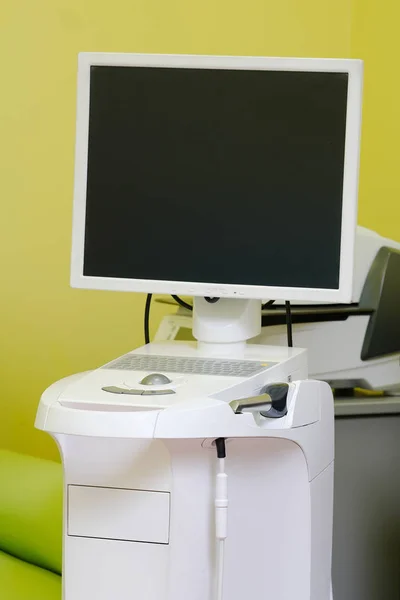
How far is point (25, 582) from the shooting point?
1574mm

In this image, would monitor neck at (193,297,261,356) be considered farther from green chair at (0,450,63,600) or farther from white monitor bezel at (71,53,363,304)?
green chair at (0,450,63,600)

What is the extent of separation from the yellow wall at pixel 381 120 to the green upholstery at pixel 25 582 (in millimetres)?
1191

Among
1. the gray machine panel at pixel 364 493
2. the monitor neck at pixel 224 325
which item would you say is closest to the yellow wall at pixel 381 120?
the gray machine panel at pixel 364 493

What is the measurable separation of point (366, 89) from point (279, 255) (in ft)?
4.24

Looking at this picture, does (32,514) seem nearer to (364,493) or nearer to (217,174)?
(364,493)

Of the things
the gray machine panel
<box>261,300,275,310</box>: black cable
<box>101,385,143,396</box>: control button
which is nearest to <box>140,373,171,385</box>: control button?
<box>101,385,143,396</box>: control button

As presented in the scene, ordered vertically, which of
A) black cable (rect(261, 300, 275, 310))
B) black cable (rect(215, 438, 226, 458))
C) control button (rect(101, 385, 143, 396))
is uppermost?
black cable (rect(261, 300, 275, 310))

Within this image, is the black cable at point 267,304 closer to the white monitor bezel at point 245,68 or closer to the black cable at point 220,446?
the white monitor bezel at point 245,68

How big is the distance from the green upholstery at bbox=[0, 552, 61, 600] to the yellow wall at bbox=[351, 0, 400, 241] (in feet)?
3.91

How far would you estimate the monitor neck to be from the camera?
4.03 ft

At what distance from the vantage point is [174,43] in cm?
230

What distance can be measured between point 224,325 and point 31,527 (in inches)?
27.8

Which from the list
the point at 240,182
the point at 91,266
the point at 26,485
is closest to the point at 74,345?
the point at 26,485

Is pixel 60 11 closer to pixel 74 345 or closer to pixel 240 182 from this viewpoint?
pixel 74 345
